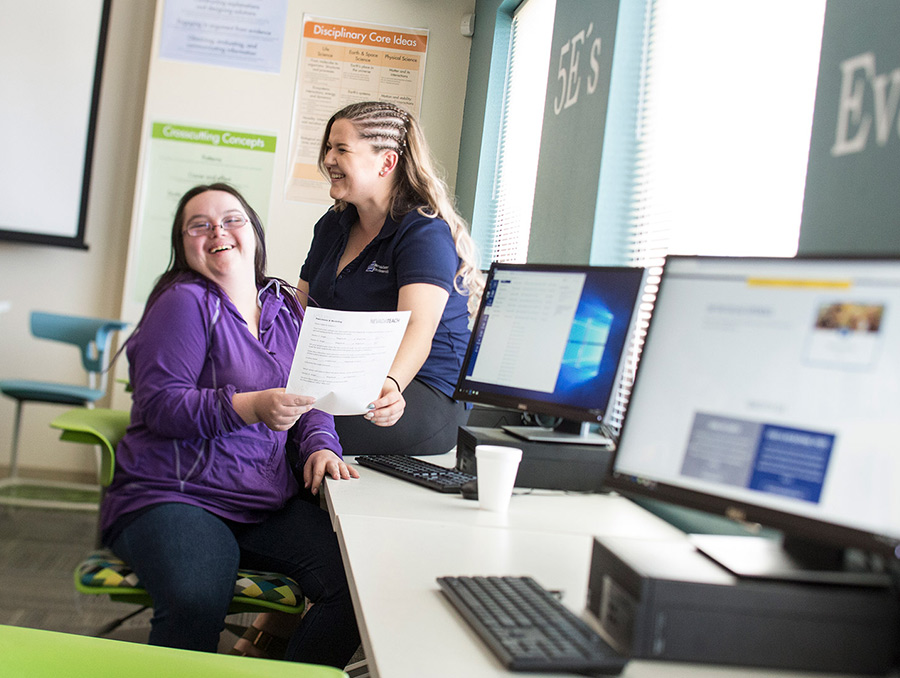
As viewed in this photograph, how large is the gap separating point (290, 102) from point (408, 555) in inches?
138

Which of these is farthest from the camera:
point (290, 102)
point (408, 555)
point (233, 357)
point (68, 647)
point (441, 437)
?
point (290, 102)

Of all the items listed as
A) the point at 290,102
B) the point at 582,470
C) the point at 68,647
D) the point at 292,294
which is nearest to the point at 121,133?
the point at 290,102

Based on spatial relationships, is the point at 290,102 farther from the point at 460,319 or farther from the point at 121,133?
the point at 460,319

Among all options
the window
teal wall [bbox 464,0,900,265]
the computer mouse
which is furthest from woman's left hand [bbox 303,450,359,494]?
the window

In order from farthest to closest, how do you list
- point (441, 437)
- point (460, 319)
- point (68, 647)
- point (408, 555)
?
point (460, 319)
point (441, 437)
point (408, 555)
point (68, 647)

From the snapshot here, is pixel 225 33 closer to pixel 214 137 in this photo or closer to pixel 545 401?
pixel 214 137

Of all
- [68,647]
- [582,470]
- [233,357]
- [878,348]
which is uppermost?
[878,348]

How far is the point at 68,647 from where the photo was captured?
0.80m

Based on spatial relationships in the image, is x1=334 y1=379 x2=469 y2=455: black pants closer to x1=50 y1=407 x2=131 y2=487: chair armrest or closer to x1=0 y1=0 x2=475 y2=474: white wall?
x1=50 y1=407 x2=131 y2=487: chair armrest

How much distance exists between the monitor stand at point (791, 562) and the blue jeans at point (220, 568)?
0.90m

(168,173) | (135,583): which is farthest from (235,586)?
(168,173)

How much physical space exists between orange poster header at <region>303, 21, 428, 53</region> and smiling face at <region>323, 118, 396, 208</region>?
7.20 feet

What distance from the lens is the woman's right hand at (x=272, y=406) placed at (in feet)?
5.03

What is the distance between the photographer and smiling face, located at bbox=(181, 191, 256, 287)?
6.15ft
